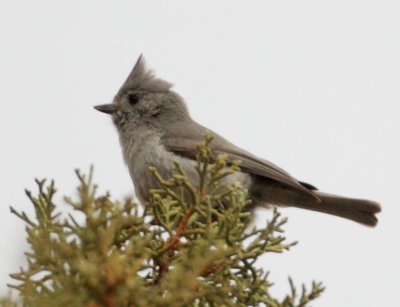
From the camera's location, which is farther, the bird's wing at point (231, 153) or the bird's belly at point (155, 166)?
the bird's wing at point (231, 153)

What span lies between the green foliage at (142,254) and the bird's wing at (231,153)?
1.70m

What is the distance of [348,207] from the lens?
5711mm

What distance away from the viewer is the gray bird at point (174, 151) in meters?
5.30

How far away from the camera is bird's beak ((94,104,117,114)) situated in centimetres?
605

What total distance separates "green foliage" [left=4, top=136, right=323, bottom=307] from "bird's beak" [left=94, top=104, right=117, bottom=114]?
2614 mm

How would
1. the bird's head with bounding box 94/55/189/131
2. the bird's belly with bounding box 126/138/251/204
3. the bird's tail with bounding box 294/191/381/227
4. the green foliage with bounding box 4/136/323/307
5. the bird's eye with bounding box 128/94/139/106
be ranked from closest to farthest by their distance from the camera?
the green foliage with bounding box 4/136/323/307
the bird's belly with bounding box 126/138/251/204
the bird's tail with bounding box 294/191/381/227
the bird's head with bounding box 94/55/189/131
the bird's eye with bounding box 128/94/139/106

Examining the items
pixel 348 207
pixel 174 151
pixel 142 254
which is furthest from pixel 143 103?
pixel 142 254

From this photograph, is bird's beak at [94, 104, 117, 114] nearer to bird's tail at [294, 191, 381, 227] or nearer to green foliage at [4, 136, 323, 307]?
bird's tail at [294, 191, 381, 227]

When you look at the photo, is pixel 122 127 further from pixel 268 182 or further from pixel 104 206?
pixel 104 206

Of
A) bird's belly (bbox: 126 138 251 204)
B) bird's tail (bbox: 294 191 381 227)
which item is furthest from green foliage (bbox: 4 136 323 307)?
bird's tail (bbox: 294 191 381 227)

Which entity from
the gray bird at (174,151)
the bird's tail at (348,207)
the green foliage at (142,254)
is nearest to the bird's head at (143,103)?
the gray bird at (174,151)

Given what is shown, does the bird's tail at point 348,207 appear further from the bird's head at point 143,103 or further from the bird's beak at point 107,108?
the bird's beak at point 107,108

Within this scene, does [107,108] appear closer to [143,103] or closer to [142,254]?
[143,103]

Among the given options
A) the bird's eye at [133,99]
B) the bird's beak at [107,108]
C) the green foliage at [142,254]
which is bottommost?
the green foliage at [142,254]
